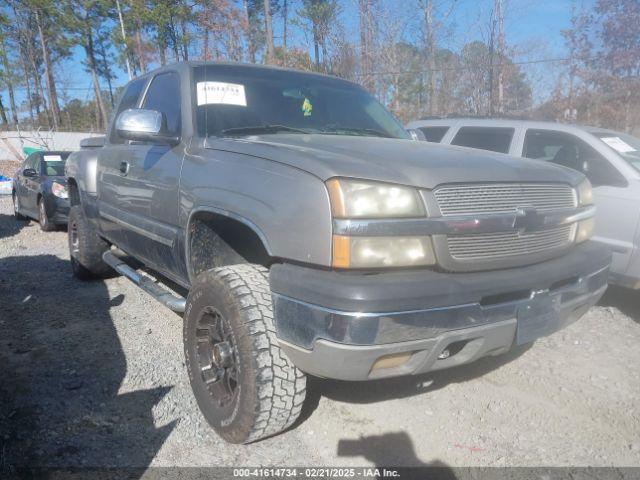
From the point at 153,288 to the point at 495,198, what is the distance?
227 centimetres

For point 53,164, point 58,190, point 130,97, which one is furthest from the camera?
point 53,164

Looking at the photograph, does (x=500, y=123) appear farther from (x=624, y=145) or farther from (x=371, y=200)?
(x=371, y=200)

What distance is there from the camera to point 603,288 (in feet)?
8.69

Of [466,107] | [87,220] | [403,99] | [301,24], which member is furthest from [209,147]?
[301,24]

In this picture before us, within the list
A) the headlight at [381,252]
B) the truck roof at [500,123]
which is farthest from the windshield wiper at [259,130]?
the truck roof at [500,123]

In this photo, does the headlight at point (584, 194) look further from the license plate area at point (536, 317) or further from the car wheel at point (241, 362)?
the car wheel at point (241, 362)

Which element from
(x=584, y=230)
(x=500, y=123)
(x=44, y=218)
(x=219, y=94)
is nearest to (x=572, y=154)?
(x=500, y=123)

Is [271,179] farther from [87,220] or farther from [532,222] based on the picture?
[87,220]

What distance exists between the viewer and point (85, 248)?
4801mm

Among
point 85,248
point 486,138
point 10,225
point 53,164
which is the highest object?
point 486,138

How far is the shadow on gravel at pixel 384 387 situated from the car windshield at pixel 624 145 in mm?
2750

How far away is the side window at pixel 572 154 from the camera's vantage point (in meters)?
4.59

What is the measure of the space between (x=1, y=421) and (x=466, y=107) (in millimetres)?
12237

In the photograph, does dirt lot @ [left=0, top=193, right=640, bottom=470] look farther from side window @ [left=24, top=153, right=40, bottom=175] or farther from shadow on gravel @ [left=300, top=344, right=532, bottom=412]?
side window @ [left=24, top=153, right=40, bottom=175]
